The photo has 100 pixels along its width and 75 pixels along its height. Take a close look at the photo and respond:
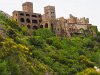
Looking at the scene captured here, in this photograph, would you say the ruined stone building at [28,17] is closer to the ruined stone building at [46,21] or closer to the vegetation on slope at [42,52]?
the ruined stone building at [46,21]

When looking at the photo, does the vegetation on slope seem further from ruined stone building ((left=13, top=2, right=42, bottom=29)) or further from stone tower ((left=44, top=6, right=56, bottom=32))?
→ ruined stone building ((left=13, top=2, right=42, bottom=29))

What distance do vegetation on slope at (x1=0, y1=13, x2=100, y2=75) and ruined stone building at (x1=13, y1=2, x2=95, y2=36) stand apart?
2.67 metres

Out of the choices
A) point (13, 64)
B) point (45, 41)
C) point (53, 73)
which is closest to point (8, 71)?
point (13, 64)

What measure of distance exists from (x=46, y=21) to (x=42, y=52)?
2024 centimetres

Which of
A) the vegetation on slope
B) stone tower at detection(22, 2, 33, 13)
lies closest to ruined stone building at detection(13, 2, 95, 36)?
stone tower at detection(22, 2, 33, 13)

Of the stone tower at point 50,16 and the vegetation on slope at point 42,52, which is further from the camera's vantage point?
the stone tower at point 50,16

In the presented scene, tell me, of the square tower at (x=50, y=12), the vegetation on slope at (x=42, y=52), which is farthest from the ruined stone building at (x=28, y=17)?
the vegetation on slope at (x=42, y=52)

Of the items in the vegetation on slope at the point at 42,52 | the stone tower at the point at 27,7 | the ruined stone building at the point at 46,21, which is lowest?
the vegetation on slope at the point at 42,52

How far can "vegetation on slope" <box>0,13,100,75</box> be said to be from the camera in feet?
251

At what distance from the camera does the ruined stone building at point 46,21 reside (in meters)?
117

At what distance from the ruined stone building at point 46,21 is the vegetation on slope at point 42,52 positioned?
2.67 metres

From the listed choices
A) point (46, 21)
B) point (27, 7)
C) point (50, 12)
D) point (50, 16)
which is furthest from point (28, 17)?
point (50, 12)

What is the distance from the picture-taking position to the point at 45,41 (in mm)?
108188

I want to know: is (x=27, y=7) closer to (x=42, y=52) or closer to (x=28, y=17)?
(x=28, y=17)
